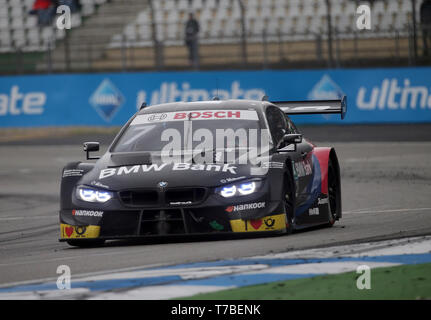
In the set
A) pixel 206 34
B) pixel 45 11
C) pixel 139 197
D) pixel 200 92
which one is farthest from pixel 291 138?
pixel 45 11

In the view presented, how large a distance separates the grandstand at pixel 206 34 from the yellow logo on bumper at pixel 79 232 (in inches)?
719

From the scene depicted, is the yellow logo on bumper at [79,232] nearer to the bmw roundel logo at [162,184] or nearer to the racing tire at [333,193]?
the bmw roundel logo at [162,184]

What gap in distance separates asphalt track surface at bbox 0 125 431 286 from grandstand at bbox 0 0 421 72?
124 inches

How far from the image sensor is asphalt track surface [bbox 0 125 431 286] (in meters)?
7.86

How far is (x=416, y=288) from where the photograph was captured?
586cm

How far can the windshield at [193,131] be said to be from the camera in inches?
380

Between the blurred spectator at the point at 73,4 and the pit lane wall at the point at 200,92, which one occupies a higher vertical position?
the blurred spectator at the point at 73,4

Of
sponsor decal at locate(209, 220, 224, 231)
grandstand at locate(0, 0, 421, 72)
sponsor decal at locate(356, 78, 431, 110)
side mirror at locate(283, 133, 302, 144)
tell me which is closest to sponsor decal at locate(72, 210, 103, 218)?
sponsor decal at locate(209, 220, 224, 231)

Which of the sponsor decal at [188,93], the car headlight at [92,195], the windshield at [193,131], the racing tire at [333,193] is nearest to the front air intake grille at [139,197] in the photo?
the car headlight at [92,195]

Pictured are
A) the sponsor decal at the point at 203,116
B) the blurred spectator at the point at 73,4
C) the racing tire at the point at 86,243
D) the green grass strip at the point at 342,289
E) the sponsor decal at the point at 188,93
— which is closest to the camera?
the green grass strip at the point at 342,289

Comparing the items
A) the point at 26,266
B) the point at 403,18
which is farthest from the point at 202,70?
the point at 26,266

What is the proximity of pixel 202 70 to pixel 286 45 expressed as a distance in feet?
8.23

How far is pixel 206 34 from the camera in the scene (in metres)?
28.4
